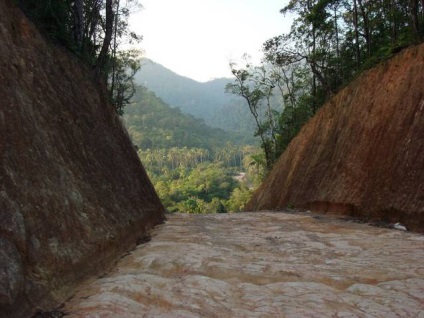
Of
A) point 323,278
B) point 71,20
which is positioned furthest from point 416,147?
point 71,20

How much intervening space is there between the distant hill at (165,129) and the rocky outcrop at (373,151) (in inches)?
3914

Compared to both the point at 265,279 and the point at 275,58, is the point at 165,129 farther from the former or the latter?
the point at 265,279

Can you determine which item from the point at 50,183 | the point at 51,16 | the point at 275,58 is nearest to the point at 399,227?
the point at 50,183

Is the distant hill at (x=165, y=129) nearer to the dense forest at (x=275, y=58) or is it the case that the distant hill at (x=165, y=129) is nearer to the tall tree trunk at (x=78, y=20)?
the dense forest at (x=275, y=58)

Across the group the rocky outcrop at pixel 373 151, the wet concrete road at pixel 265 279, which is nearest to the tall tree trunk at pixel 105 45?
the wet concrete road at pixel 265 279

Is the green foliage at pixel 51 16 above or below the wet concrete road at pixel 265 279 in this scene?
above

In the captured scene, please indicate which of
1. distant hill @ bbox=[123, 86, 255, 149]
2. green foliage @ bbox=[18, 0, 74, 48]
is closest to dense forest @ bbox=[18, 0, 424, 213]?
green foliage @ bbox=[18, 0, 74, 48]

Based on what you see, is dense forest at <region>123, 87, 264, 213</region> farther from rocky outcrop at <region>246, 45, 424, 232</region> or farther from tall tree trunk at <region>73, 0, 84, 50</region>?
tall tree trunk at <region>73, 0, 84, 50</region>

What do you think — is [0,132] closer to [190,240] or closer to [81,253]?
[81,253]

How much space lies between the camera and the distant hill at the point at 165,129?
385ft

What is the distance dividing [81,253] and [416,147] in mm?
8132

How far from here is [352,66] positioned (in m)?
20.7

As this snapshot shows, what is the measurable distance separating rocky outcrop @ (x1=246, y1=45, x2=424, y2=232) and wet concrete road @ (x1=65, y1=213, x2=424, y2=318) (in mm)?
1540

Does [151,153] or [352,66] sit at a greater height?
[352,66]
